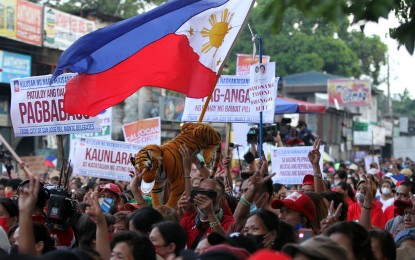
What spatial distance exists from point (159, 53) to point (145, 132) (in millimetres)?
5199

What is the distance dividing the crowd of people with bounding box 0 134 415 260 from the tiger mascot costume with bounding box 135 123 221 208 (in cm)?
17

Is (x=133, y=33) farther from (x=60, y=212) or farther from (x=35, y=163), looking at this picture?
(x=35, y=163)

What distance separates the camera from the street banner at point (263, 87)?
1083 cm

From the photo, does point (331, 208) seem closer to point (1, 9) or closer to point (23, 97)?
point (23, 97)

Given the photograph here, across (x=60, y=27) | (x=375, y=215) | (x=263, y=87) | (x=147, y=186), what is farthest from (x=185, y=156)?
(x=60, y=27)

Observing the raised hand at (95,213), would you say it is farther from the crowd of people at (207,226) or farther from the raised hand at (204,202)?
the raised hand at (204,202)

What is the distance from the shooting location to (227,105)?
1198 centimetres

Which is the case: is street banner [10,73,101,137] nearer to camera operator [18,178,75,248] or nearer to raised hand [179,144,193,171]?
raised hand [179,144,193,171]

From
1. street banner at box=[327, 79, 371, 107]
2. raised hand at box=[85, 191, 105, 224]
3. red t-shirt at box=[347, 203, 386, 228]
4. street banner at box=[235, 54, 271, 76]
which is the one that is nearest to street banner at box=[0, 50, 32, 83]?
street banner at box=[235, 54, 271, 76]

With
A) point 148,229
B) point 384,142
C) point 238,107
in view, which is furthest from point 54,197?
point 384,142

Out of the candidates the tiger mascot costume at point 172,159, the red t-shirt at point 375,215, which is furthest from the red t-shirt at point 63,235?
the red t-shirt at point 375,215

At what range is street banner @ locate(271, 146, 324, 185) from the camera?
11836mm

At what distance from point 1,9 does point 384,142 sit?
38.8m

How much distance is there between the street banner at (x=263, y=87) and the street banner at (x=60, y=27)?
76.9ft
